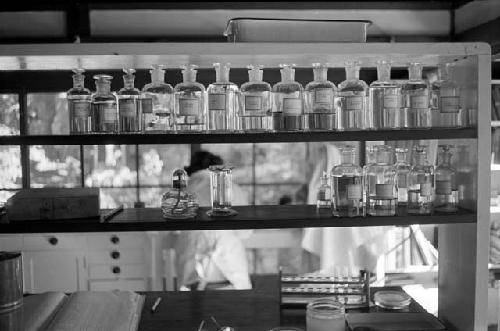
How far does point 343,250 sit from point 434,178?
223cm

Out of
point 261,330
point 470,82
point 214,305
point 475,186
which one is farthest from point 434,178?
point 214,305

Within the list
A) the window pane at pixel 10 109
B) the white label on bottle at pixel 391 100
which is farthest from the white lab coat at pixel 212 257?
the white label on bottle at pixel 391 100

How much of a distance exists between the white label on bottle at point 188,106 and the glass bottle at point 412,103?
0.67m

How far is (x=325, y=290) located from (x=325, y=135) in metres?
0.72

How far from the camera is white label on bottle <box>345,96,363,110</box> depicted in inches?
69.4

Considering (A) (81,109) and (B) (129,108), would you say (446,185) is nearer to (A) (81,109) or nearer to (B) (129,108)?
(B) (129,108)

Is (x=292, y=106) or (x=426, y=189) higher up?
(x=292, y=106)

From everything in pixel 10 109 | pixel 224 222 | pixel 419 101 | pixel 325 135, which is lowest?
pixel 224 222

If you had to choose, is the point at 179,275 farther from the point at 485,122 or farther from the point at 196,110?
the point at 485,122

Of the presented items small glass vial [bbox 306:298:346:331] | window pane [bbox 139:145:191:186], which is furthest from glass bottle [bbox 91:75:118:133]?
window pane [bbox 139:145:191:186]

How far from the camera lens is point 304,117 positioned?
181 cm

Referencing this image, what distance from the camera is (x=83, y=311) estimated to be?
76.8 inches

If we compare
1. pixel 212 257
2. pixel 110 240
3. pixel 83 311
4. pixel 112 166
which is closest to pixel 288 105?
pixel 83 311

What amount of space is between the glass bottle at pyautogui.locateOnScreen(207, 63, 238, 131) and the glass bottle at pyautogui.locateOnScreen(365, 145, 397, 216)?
0.48 m
